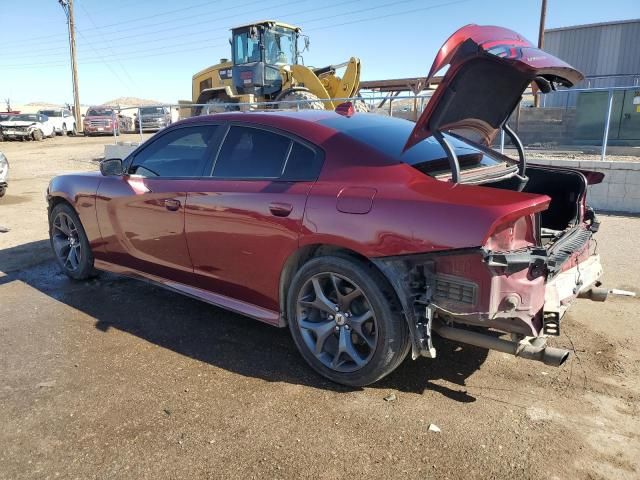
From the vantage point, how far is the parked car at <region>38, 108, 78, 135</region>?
110 ft

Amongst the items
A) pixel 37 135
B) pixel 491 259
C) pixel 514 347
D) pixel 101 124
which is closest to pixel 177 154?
pixel 491 259

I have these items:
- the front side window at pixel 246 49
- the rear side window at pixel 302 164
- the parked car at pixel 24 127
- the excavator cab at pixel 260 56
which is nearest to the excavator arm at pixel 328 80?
the excavator cab at pixel 260 56

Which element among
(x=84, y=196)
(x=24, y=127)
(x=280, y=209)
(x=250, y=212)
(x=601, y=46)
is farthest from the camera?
(x=24, y=127)

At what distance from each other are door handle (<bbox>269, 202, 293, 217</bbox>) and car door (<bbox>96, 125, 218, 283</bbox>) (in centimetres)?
79

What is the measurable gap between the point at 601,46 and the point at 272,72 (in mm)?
21330

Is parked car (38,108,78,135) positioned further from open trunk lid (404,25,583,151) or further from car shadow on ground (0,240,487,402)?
open trunk lid (404,25,583,151)

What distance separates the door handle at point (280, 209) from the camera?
324 cm

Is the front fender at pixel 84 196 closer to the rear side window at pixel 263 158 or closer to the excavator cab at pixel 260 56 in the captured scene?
the rear side window at pixel 263 158

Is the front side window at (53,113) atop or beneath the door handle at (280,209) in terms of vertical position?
atop

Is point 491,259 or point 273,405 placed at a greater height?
point 491,259

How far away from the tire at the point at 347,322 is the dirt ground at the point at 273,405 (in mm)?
158

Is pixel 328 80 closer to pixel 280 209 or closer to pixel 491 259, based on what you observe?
pixel 280 209

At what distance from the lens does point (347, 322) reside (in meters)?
3.12

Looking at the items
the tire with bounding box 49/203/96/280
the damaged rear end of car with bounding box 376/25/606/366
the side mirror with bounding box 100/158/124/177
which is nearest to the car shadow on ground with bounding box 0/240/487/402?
the tire with bounding box 49/203/96/280
